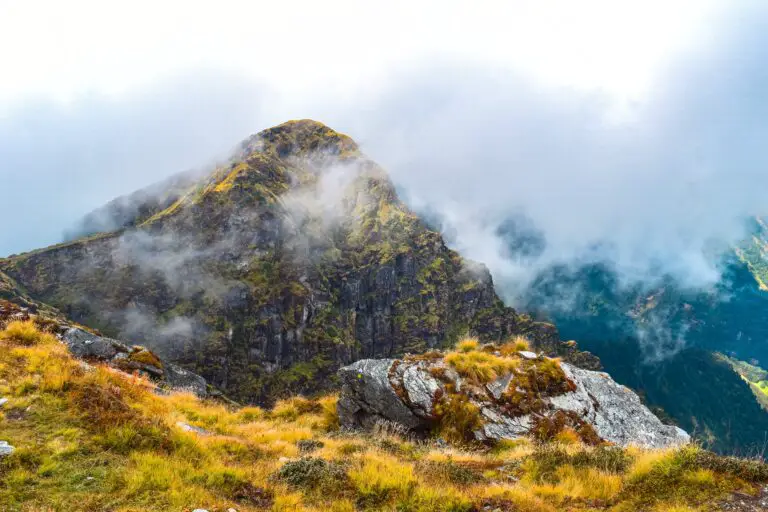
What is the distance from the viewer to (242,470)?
10445 mm

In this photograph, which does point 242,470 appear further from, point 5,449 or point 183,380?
point 183,380

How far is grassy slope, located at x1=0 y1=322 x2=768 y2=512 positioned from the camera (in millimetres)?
8516

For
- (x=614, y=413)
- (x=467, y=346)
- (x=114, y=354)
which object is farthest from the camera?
(x=114, y=354)

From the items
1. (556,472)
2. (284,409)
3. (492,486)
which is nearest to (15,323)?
(284,409)

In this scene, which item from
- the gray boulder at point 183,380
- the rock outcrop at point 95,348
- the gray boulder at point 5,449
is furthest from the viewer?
the gray boulder at point 183,380

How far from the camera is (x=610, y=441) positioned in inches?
708

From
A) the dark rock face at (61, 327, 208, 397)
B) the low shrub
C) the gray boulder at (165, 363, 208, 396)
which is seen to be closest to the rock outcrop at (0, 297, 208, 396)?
the dark rock face at (61, 327, 208, 397)

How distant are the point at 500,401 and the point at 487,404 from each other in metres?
0.74

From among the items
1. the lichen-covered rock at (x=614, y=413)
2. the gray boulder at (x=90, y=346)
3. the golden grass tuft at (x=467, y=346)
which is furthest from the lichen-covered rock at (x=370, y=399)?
the gray boulder at (x=90, y=346)

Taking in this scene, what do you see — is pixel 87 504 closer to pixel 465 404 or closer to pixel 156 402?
pixel 156 402

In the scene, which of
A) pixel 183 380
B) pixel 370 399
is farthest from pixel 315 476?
pixel 183 380

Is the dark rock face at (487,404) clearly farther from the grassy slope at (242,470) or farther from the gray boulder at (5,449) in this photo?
the gray boulder at (5,449)

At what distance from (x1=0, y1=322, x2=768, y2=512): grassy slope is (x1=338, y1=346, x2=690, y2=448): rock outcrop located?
4.37 m

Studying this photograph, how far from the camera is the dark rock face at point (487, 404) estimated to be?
730 inches
